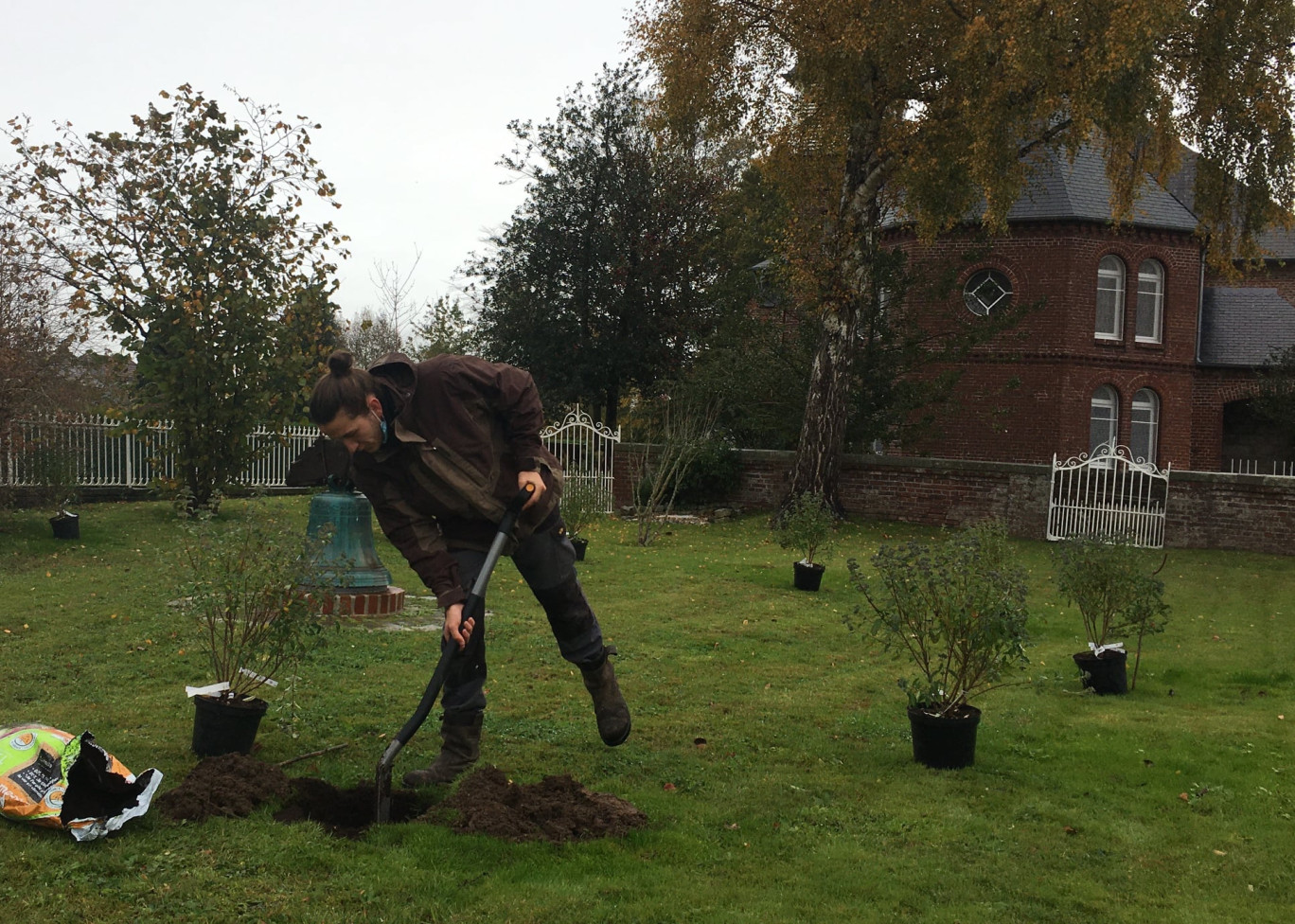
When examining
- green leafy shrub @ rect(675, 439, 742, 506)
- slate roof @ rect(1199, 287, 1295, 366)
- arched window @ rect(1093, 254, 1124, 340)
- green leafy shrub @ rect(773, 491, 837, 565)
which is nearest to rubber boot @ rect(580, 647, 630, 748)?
green leafy shrub @ rect(773, 491, 837, 565)

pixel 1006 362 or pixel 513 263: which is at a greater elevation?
pixel 513 263

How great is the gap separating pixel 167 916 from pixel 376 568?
6449 millimetres

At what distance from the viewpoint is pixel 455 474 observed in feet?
15.5

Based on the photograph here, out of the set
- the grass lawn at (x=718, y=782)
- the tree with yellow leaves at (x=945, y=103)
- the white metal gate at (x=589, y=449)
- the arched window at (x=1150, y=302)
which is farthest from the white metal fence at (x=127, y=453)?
the arched window at (x=1150, y=302)

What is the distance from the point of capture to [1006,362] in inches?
1061

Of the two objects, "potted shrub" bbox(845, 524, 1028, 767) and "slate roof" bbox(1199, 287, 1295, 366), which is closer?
"potted shrub" bbox(845, 524, 1028, 767)

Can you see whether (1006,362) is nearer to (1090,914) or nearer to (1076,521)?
(1076,521)

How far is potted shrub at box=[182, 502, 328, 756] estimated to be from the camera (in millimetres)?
5262

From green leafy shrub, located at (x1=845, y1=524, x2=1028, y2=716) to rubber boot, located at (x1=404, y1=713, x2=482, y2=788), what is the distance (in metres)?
2.07

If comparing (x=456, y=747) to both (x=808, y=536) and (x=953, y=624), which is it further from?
(x=808, y=536)

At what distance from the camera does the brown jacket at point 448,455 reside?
4.72 metres

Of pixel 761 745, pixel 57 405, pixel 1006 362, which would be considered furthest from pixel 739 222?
pixel 761 745

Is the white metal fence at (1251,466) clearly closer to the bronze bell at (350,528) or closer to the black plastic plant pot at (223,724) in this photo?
the bronze bell at (350,528)

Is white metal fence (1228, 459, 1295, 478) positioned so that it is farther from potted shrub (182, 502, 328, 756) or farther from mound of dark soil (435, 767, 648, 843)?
potted shrub (182, 502, 328, 756)
